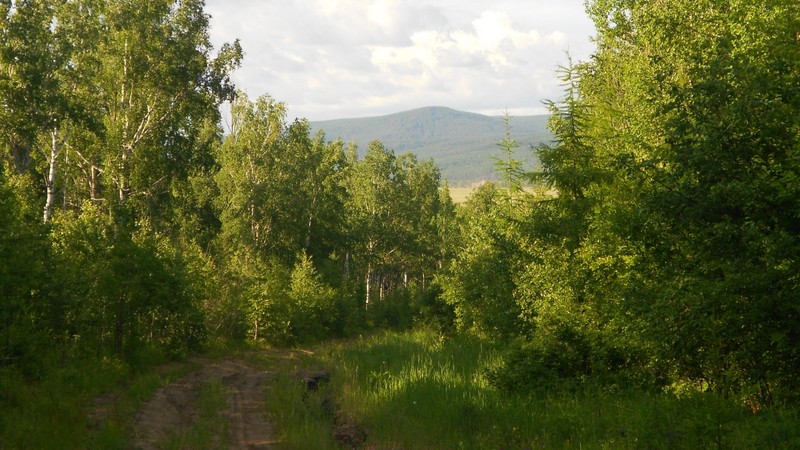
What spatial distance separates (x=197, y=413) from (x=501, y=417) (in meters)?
7.55

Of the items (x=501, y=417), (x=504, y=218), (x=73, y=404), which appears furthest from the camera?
(x=504, y=218)

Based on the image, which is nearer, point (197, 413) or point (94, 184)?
point (197, 413)

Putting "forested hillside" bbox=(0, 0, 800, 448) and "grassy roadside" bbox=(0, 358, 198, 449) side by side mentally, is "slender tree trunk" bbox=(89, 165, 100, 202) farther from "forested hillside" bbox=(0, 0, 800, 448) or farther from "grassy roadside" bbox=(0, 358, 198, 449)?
"grassy roadside" bbox=(0, 358, 198, 449)

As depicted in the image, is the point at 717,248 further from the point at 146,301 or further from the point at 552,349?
the point at 146,301

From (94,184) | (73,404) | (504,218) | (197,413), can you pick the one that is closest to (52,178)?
(94,184)

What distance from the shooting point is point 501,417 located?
12.1 meters

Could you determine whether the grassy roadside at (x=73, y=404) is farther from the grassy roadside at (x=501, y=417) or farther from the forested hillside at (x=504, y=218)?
the grassy roadside at (x=501, y=417)

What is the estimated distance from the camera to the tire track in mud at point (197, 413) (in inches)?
497

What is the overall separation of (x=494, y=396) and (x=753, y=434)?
5.38 meters

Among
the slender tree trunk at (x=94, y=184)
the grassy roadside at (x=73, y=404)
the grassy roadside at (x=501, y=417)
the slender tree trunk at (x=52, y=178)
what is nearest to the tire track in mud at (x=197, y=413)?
the grassy roadside at (x=73, y=404)

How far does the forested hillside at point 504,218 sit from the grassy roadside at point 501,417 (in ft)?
1.08

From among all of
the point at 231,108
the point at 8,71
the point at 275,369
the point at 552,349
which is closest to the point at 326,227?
the point at 231,108

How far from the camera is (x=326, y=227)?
50.4m

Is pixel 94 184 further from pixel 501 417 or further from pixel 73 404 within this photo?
pixel 501 417
